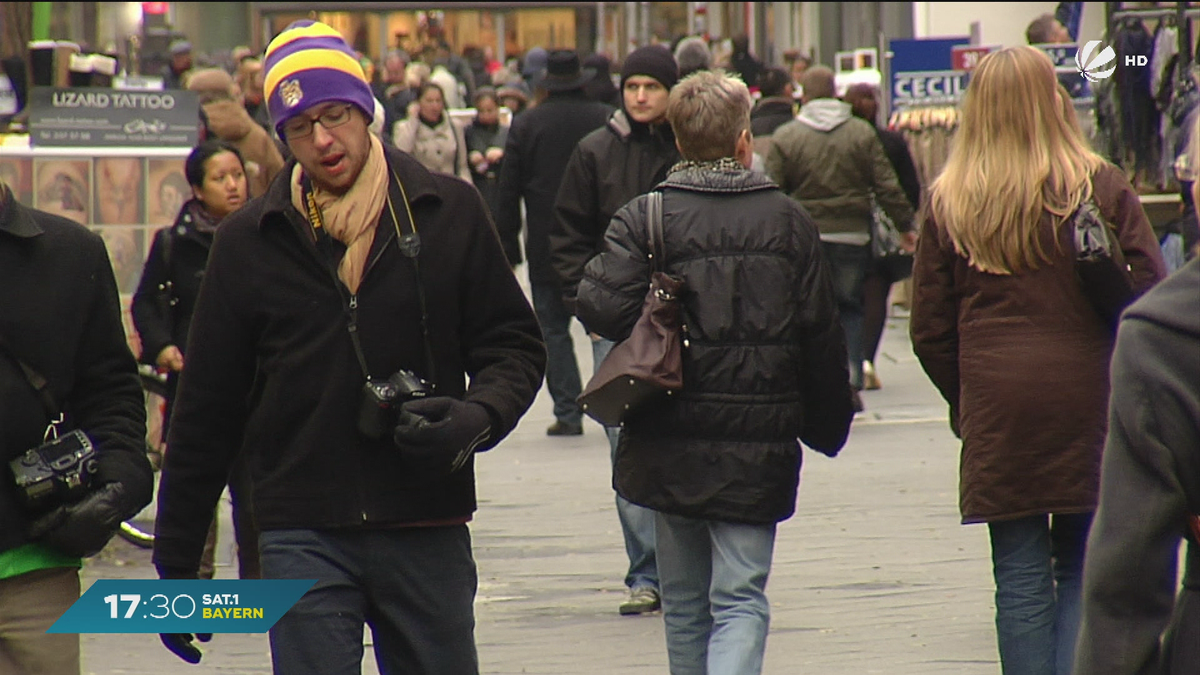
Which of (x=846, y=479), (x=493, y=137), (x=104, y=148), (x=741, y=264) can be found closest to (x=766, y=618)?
(x=741, y=264)

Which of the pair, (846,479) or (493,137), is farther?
(493,137)

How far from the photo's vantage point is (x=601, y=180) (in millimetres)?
7867

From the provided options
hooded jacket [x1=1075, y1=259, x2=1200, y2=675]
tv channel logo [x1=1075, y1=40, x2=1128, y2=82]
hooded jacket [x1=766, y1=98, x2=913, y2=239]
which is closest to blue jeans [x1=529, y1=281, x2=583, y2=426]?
hooded jacket [x1=766, y1=98, x2=913, y2=239]

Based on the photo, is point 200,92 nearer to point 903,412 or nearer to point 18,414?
point 903,412

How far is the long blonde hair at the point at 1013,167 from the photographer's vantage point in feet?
16.9

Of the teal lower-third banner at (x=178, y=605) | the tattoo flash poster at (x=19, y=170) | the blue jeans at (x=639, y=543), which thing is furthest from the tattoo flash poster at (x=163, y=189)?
the teal lower-third banner at (x=178, y=605)

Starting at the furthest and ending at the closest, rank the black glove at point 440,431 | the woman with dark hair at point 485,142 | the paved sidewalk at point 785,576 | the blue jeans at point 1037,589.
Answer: the woman with dark hair at point 485,142
the paved sidewalk at point 785,576
the blue jeans at point 1037,589
the black glove at point 440,431

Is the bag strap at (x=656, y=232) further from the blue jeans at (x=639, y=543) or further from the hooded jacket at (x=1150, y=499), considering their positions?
the hooded jacket at (x=1150, y=499)

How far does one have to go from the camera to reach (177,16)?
55062 millimetres

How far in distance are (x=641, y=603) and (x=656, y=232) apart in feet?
7.38

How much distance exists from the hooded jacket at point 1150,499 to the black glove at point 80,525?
6.66 ft

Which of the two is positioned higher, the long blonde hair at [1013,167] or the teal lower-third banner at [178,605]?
the long blonde hair at [1013,167]

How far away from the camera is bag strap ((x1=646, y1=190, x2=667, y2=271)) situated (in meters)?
5.23

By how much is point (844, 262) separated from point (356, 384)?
8.16 m
